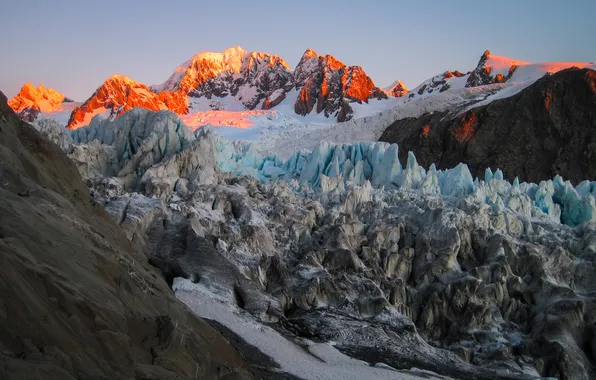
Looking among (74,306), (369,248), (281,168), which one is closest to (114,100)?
(281,168)

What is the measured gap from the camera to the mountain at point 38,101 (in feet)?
572

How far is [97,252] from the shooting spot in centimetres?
1969

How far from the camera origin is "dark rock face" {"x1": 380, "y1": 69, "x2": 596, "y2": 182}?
301ft

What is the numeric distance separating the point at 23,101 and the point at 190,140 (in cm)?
14094

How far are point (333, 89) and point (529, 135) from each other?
81575 millimetres

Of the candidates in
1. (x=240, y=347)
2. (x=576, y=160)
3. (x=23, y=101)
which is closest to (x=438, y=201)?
(x=240, y=347)

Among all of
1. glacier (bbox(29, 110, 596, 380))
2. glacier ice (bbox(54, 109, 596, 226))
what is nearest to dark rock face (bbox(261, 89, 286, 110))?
glacier ice (bbox(54, 109, 596, 226))

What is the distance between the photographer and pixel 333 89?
6742 inches

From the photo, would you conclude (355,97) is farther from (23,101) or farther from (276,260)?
(276,260)

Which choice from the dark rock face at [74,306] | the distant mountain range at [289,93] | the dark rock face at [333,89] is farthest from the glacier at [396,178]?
the dark rock face at [333,89]

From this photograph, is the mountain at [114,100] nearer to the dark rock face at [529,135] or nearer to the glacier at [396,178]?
the dark rock face at [529,135]

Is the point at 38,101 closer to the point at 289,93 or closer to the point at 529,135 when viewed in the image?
the point at 289,93

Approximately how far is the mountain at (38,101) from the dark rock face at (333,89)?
229 feet

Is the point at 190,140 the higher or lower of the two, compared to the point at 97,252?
higher
